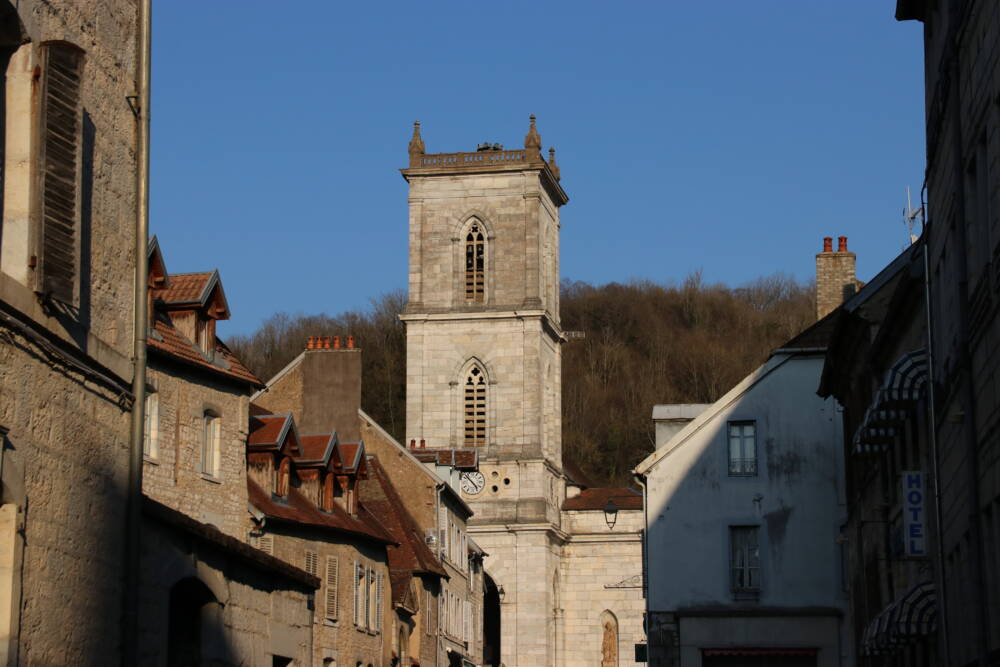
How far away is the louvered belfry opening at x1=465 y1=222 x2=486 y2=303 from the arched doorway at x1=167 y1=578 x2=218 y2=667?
6548cm

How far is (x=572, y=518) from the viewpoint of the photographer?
83.9 meters

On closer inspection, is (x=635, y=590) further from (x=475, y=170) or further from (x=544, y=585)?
(x=475, y=170)

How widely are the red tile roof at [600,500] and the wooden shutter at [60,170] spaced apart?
72.7m

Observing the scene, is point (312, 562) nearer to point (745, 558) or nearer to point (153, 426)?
point (153, 426)

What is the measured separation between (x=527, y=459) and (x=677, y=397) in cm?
4402

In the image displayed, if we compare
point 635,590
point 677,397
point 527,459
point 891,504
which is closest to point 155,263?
point 891,504

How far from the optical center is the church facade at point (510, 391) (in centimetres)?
7775

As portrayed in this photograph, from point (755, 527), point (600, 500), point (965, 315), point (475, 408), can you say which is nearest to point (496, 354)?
point (475, 408)

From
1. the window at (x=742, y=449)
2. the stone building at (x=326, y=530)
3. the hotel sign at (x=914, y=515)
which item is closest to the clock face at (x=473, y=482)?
the stone building at (x=326, y=530)

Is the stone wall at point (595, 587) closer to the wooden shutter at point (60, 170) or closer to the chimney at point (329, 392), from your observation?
the chimney at point (329, 392)

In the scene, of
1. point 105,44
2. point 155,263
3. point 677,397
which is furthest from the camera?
point 677,397

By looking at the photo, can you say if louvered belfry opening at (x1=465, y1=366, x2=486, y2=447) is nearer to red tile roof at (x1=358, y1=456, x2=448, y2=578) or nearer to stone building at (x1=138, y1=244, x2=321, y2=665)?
red tile roof at (x1=358, y1=456, x2=448, y2=578)

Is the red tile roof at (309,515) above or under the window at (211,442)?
under

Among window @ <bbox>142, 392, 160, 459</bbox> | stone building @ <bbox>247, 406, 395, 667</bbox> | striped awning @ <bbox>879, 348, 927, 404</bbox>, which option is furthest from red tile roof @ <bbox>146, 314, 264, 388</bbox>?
striped awning @ <bbox>879, 348, 927, 404</bbox>
